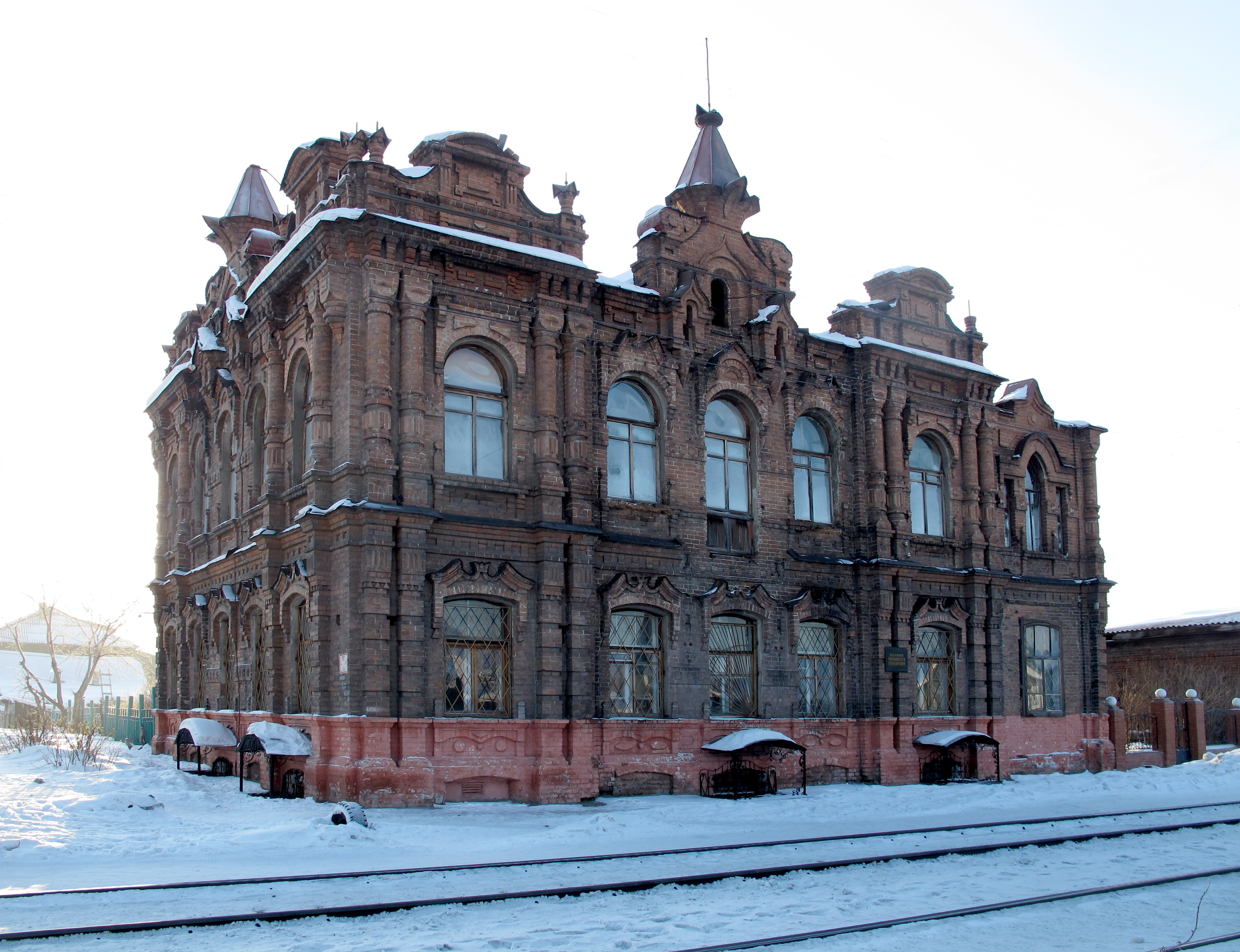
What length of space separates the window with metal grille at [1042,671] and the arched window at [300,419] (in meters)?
15.4

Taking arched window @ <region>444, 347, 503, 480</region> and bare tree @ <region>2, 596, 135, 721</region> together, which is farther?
bare tree @ <region>2, 596, 135, 721</region>

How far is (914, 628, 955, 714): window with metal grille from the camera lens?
2317cm

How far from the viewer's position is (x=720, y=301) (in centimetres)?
2203

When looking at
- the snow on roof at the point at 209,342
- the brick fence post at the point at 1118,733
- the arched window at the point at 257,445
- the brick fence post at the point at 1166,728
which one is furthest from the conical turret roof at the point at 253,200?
the brick fence post at the point at 1166,728

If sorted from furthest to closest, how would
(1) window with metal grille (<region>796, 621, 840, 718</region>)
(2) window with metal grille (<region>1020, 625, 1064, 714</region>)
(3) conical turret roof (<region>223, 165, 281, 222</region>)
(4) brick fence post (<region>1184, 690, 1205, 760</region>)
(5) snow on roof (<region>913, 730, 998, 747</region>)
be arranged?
1. (4) brick fence post (<region>1184, 690, 1205, 760</region>)
2. (3) conical turret roof (<region>223, 165, 281, 222</region>)
3. (2) window with metal grille (<region>1020, 625, 1064, 714</region>)
4. (5) snow on roof (<region>913, 730, 998, 747</region>)
5. (1) window with metal grille (<region>796, 621, 840, 718</region>)

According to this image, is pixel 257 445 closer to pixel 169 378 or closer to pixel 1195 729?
pixel 169 378

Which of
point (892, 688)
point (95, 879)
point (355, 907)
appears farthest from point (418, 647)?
point (892, 688)

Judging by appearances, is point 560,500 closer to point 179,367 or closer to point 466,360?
point 466,360

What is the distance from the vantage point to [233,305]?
21625 mm

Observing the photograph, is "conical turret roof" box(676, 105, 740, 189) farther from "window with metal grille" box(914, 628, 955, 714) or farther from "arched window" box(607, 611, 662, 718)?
"window with metal grille" box(914, 628, 955, 714)

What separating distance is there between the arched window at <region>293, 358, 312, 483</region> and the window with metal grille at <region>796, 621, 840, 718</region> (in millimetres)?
9313

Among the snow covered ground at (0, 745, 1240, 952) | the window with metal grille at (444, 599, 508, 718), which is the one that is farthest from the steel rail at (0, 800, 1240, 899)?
the window with metal grille at (444, 599, 508, 718)

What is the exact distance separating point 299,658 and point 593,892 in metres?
9.69

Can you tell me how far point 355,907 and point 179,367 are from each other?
18.2m
